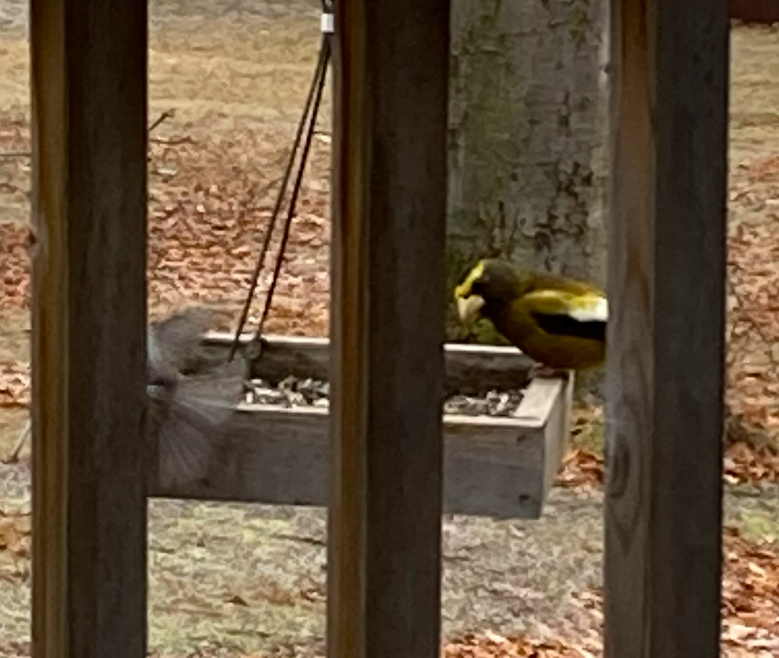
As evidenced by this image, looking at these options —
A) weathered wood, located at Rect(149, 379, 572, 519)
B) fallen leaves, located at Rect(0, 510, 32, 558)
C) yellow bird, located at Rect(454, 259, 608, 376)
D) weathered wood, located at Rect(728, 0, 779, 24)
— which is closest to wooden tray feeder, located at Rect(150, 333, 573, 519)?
weathered wood, located at Rect(149, 379, 572, 519)

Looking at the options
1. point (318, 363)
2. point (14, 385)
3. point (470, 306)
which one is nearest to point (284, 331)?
point (14, 385)

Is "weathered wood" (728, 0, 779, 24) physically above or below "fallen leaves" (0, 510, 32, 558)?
above

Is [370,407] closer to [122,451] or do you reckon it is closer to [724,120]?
[122,451]

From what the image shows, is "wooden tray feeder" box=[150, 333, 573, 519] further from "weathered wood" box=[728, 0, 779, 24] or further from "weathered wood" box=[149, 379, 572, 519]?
"weathered wood" box=[728, 0, 779, 24]

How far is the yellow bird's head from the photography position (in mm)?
4957

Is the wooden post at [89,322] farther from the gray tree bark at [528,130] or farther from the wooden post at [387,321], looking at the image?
the gray tree bark at [528,130]

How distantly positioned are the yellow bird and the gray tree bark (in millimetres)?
470

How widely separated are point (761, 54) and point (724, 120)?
1297cm

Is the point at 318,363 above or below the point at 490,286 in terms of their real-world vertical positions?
below

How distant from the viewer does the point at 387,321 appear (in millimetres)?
1871

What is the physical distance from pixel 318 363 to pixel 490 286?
866 mm

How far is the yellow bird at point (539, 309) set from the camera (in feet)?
15.5

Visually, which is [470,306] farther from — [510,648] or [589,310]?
[510,648]

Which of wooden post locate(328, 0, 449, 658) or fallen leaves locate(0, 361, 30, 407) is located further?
fallen leaves locate(0, 361, 30, 407)
